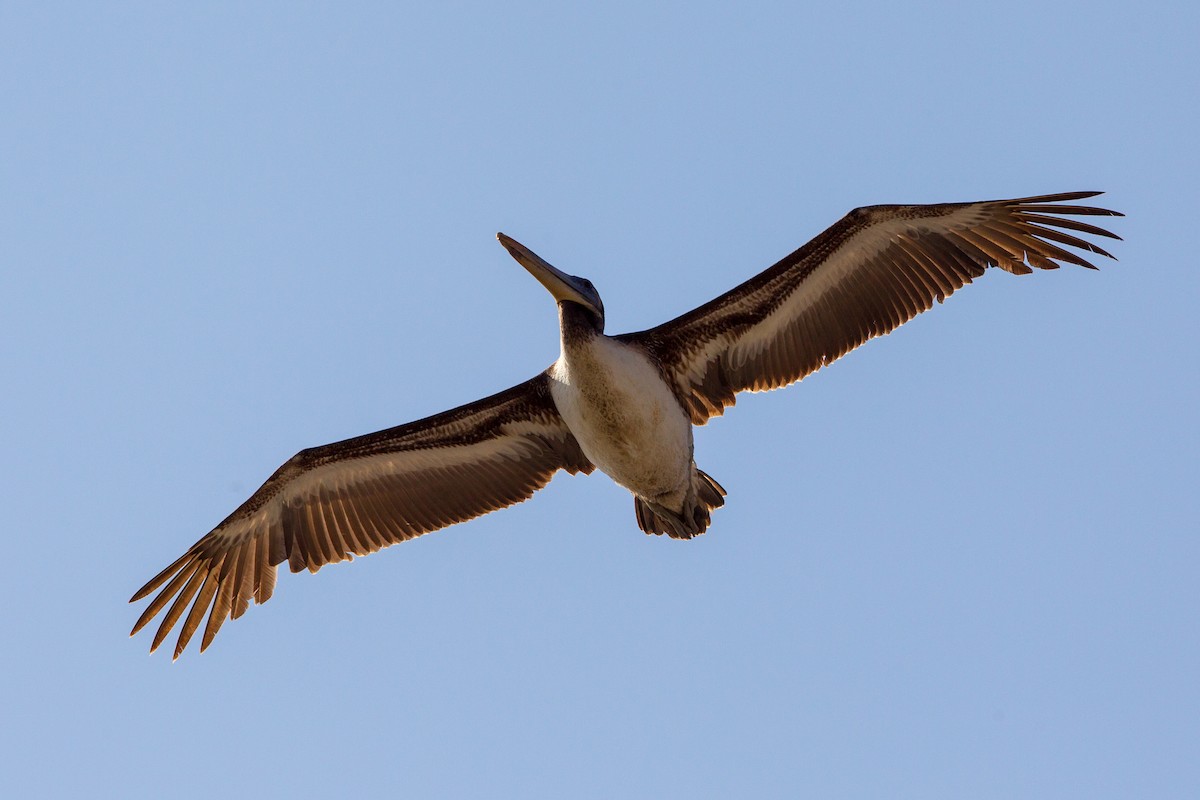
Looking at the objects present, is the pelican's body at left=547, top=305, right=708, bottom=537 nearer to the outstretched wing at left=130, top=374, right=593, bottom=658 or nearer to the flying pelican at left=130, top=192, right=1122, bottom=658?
the flying pelican at left=130, top=192, right=1122, bottom=658

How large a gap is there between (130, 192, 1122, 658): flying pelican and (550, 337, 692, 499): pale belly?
1cm

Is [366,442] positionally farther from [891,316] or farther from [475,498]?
[891,316]

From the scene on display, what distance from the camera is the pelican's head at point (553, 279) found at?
13.3 metres

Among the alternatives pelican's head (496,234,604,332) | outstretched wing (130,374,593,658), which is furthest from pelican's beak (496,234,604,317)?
outstretched wing (130,374,593,658)

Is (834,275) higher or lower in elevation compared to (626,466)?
higher

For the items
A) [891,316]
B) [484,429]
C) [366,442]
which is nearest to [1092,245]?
[891,316]

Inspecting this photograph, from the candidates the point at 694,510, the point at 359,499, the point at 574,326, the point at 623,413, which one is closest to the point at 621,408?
the point at 623,413

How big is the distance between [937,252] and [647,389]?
2845 millimetres

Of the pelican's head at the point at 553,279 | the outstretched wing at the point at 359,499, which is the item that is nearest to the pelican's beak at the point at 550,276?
the pelican's head at the point at 553,279

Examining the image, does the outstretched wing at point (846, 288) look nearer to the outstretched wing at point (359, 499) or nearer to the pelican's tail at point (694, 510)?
the pelican's tail at point (694, 510)

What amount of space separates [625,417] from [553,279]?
1262 mm

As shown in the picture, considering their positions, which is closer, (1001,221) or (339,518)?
(1001,221)

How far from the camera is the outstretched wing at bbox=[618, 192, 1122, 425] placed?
45.4 ft

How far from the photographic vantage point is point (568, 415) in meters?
13.5
